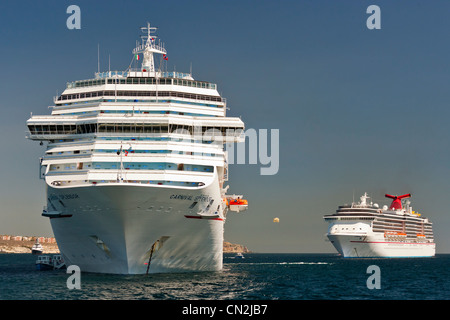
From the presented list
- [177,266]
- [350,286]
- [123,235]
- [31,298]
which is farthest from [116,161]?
[350,286]

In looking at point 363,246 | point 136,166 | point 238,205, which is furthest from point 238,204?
point 363,246

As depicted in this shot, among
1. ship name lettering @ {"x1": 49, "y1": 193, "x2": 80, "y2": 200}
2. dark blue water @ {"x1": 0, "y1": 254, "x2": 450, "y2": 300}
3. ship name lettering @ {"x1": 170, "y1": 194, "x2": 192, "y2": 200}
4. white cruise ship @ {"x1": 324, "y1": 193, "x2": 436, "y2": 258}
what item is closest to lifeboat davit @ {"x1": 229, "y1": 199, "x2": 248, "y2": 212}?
dark blue water @ {"x1": 0, "y1": 254, "x2": 450, "y2": 300}

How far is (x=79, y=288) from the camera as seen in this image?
38.9 m

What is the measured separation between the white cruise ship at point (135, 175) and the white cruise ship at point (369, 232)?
260ft

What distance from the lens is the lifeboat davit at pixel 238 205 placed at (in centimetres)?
5659

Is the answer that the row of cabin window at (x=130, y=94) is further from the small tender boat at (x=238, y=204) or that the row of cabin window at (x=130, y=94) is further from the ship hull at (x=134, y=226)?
the ship hull at (x=134, y=226)

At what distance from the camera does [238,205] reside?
2237 inches

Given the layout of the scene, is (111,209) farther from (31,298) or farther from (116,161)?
(31,298)

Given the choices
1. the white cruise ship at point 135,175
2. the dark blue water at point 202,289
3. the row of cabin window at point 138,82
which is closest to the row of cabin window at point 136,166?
the white cruise ship at point 135,175

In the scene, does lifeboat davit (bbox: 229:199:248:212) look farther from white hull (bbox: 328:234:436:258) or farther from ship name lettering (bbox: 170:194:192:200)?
white hull (bbox: 328:234:436:258)

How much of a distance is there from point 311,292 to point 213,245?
30.6 ft

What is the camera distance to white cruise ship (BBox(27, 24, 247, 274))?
4269 centimetres

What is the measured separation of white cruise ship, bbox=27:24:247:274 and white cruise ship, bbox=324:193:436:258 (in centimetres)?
7927

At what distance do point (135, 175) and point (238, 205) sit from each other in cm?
1504
